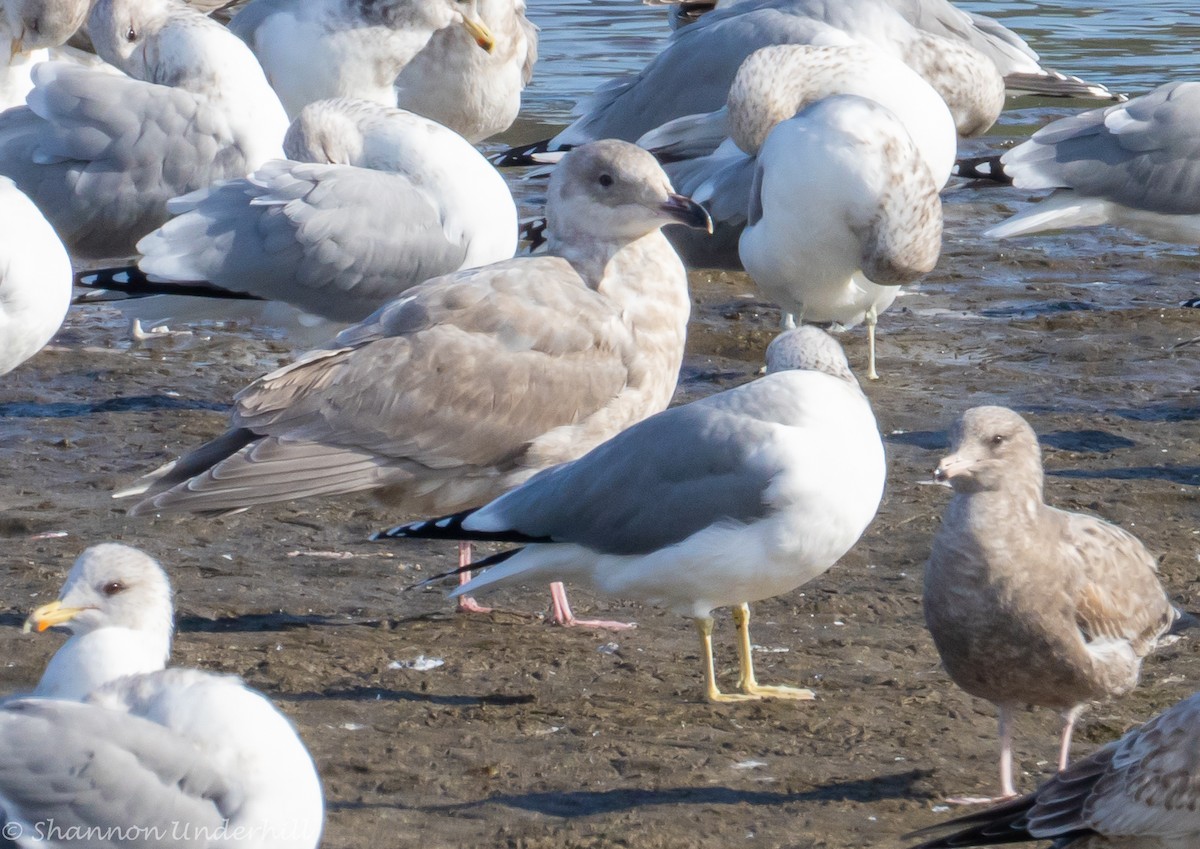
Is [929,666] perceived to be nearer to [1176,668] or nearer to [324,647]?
[1176,668]

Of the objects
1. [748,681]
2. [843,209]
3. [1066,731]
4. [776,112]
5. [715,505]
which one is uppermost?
[715,505]

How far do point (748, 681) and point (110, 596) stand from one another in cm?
160

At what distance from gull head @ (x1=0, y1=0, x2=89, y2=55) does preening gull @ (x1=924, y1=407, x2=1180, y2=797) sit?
505 centimetres

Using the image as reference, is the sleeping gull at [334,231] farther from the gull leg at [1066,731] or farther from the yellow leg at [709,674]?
the gull leg at [1066,731]

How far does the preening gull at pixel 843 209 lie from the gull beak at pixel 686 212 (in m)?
1.62

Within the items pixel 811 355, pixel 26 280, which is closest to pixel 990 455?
pixel 811 355

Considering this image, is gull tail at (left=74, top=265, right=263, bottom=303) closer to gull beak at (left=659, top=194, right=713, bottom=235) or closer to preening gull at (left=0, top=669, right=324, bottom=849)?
gull beak at (left=659, top=194, right=713, bottom=235)

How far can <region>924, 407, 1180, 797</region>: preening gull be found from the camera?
12.8 ft

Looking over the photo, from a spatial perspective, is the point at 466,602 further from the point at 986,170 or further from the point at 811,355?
the point at 986,170

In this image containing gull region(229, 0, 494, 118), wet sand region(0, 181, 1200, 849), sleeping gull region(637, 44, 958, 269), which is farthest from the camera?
gull region(229, 0, 494, 118)

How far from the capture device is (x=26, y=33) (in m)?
7.84

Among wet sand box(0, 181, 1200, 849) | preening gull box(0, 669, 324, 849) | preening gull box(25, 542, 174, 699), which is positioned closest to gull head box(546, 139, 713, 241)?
wet sand box(0, 181, 1200, 849)

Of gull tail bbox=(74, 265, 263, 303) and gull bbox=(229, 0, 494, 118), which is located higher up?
gull bbox=(229, 0, 494, 118)

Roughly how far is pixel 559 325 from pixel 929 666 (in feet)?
4.54
